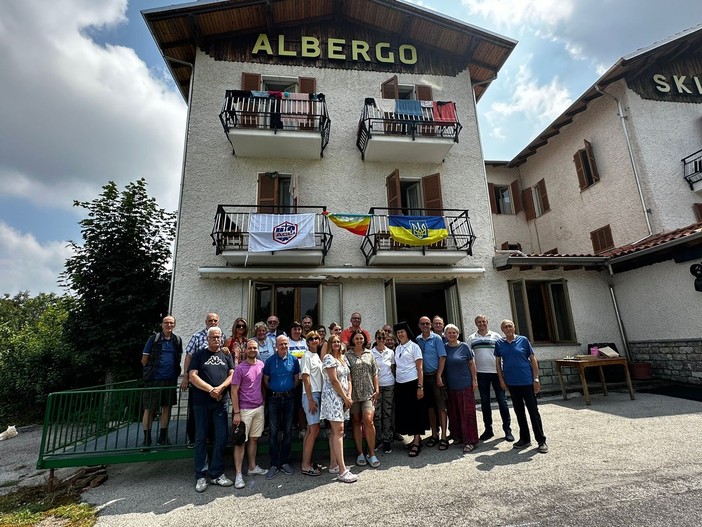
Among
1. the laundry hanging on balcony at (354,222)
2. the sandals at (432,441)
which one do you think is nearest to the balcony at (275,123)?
the laundry hanging on balcony at (354,222)

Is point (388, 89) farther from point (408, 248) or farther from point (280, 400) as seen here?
point (280, 400)

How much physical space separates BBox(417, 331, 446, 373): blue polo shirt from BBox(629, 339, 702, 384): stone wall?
23.6 feet

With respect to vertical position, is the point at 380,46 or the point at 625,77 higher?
the point at 380,46

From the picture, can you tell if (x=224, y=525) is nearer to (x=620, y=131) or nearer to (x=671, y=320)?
(x=671, y=320)

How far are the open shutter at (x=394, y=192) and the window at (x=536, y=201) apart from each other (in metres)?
8.39

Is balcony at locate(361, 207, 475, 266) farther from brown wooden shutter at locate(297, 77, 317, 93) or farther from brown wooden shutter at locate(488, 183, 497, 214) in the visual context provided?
brown wooden shutter at locate(488, 183, 497, 214)

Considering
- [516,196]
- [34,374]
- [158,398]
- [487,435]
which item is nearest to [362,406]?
[487,435]

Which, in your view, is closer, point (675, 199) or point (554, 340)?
point (554, 340)

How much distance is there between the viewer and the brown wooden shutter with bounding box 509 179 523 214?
1527 cm

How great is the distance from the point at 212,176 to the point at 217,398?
686cm

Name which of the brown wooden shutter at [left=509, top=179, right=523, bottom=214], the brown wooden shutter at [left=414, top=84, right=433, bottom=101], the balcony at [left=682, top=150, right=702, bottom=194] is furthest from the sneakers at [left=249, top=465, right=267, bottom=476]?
the brown wooden shutter at [left=509, top=179, right=523, bottom=214]

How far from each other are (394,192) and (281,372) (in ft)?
21.7

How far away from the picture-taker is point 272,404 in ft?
14.6

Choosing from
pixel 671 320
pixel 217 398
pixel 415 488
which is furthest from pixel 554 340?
pixel 217 398
